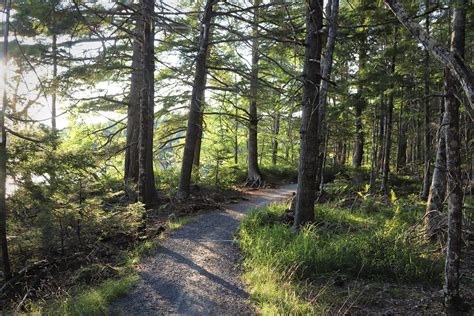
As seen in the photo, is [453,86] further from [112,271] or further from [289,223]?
[112,271]

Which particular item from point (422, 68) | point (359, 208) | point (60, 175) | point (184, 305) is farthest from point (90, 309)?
point (422, 68)

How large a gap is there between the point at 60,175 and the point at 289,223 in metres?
5.13

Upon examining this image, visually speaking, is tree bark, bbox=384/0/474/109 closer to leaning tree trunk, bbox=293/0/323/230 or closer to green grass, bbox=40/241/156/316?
leaning tree trunk, bbox=293/0/323/230

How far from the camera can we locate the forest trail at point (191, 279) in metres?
4.49

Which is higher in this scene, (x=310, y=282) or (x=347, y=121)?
(x=347, y=121)

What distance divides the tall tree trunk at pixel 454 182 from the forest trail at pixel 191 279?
8.58ft

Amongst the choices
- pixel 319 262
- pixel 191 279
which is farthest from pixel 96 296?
pixel 319 262

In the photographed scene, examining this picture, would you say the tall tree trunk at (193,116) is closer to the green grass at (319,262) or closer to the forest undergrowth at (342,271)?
the forest undergrowth at (342,271)

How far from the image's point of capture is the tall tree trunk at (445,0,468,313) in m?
3.99

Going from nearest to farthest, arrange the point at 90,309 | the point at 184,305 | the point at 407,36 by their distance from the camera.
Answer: the point at 90,309 → the point at 184,305 → the point at 407,36

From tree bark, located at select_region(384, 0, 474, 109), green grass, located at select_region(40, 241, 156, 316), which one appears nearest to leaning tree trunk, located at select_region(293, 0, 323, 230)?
tree bark, located at select_region(384, 0, 474, 109)

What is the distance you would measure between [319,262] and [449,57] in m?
3.73

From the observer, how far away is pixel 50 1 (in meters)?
4.95

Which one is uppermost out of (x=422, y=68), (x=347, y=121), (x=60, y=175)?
(x=422, y=68)
